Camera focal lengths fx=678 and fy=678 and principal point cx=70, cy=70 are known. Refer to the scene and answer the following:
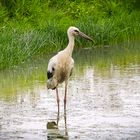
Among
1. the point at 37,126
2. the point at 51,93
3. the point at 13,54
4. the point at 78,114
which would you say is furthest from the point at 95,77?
the point at 37,126

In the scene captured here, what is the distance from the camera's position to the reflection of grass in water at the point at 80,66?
16.0 metres

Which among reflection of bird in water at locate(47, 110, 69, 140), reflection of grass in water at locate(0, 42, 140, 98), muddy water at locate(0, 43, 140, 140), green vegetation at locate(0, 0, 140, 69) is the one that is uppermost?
green vegetation at locate(0, 0, 140, 69)

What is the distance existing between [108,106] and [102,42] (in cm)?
1215

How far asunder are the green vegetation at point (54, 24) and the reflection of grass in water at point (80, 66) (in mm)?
492

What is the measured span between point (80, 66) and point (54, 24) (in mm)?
4795

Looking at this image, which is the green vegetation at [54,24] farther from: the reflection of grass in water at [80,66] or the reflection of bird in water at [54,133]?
the reflection of bird in water at [54,133]

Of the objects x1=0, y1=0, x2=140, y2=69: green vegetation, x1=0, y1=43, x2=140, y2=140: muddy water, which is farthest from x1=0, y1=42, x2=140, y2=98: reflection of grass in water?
x1=0, y1=0, x2=140, y2=69: green vegetation

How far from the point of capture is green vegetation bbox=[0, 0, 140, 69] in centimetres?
2026

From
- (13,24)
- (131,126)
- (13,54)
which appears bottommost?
(131,126)

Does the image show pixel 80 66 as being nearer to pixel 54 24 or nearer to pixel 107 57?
pixel 107 57

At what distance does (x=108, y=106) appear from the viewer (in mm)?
12930

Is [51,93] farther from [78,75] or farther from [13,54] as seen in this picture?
[13,54]

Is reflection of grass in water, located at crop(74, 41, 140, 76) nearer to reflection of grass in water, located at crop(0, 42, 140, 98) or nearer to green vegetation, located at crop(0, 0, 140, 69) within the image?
reflection of grass in water, located at crop(0, 42, 140, 98)

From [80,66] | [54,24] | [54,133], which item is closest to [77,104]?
[54,133]
